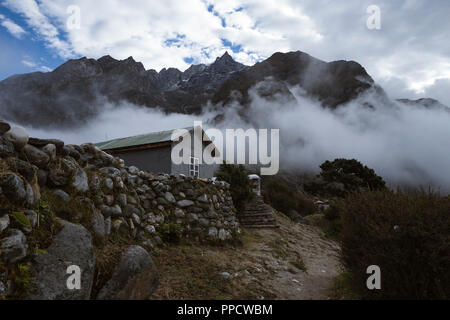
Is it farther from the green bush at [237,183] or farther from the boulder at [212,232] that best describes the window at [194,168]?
the boulder at [212,232]

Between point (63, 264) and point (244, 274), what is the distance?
141 inches

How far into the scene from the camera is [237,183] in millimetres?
13383

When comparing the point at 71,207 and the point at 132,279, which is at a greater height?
the point at 71,207

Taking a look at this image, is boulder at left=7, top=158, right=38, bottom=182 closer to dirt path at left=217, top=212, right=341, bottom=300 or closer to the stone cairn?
dirt path at left=217, top=212, right=341, bottom=300

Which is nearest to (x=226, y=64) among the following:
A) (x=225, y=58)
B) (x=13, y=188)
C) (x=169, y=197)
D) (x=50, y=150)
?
(x=225, y=58)

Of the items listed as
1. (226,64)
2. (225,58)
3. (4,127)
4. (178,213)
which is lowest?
(178,213)

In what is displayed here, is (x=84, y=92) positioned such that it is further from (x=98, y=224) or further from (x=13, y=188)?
(x=13, y=188)

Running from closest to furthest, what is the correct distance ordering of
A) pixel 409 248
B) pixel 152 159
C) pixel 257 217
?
pixel 409 248, pixel 257 217, pixel 152 159

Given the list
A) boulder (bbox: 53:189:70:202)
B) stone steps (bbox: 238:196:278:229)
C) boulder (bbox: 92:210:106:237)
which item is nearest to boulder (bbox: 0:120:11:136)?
boulder (bbox: 53:189:70:202)

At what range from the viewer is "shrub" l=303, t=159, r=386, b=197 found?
26.0 meters

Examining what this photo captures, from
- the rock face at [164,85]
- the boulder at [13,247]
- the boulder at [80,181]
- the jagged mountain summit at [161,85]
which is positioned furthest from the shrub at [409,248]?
the rock face at [164,85]

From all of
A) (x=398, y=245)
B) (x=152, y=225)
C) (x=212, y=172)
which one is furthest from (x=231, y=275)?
(x=212, y=172)

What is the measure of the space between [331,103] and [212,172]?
8893 centimetres
